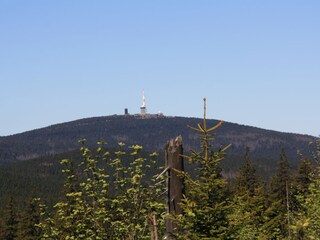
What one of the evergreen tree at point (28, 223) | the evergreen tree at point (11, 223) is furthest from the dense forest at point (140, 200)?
the evergreen tree at point (11, 223)

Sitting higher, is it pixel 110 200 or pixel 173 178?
pixel 173 178

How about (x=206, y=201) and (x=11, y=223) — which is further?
(x=11, y=223)


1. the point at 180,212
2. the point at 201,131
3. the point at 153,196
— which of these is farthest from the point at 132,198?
the point at 201,131

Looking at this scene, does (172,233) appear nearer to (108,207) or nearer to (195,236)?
(195,236)

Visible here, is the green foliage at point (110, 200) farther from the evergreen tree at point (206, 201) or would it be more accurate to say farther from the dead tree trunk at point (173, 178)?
the evergreen tree at point (206, 201)

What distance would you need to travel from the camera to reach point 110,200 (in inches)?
458

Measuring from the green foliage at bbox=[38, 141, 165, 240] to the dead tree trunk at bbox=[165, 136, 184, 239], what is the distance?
561mm

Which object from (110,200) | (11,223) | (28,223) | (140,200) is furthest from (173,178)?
(11,223)

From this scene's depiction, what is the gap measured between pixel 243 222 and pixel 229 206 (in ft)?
1.83

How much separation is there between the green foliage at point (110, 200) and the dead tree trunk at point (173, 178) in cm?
56

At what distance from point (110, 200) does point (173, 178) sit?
69.0 inches

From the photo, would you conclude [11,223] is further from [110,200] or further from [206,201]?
[206,201]

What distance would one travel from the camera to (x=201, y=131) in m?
10.5

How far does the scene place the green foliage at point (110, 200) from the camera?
11.3m
